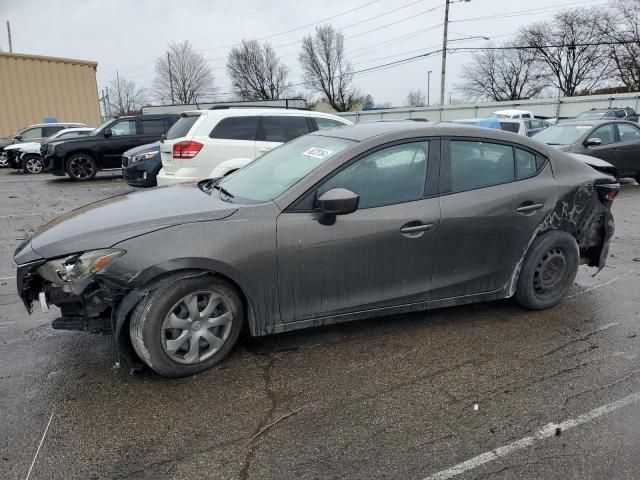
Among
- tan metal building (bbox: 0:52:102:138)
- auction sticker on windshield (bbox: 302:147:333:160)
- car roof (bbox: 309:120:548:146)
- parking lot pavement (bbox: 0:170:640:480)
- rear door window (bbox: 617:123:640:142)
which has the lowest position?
parking lot pavement (bbox: 0:170:640:480)

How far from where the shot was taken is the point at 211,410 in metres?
2.88

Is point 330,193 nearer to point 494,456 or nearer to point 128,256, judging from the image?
point 128,256

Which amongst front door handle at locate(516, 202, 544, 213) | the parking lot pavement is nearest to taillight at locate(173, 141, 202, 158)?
the parking lot pavement

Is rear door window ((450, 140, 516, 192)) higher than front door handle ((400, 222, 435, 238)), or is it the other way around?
rear door window ((450, 140, 516, 192))

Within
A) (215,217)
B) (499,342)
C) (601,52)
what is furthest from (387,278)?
(601,52)

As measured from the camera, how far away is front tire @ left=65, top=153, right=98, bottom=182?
547 inches

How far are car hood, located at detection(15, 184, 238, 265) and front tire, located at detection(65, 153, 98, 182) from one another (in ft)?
37.4

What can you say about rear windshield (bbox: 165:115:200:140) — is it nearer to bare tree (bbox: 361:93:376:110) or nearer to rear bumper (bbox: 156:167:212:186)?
→ rear bumper (bbox: 156:167:212:186)

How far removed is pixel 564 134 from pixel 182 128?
26.2 feet

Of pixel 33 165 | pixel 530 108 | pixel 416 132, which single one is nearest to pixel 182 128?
pixel 416 132

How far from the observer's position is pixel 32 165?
675 inches

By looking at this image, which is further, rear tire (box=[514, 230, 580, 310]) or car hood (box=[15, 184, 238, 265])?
rear tire (box=[514, 230, 580, 310])

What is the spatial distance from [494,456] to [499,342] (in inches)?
54.3

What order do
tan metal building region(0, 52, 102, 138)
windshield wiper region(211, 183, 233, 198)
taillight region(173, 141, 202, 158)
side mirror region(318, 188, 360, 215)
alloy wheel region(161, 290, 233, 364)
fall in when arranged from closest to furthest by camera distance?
alloy wheel region(161, 290, 233, 364), side mirror region(318, 188, 360, 215), windshield wiper region(211, 183, 233, 198), taillight region(173, 141, 202, 158), tan metal building region(0, 52, 102, 138)
